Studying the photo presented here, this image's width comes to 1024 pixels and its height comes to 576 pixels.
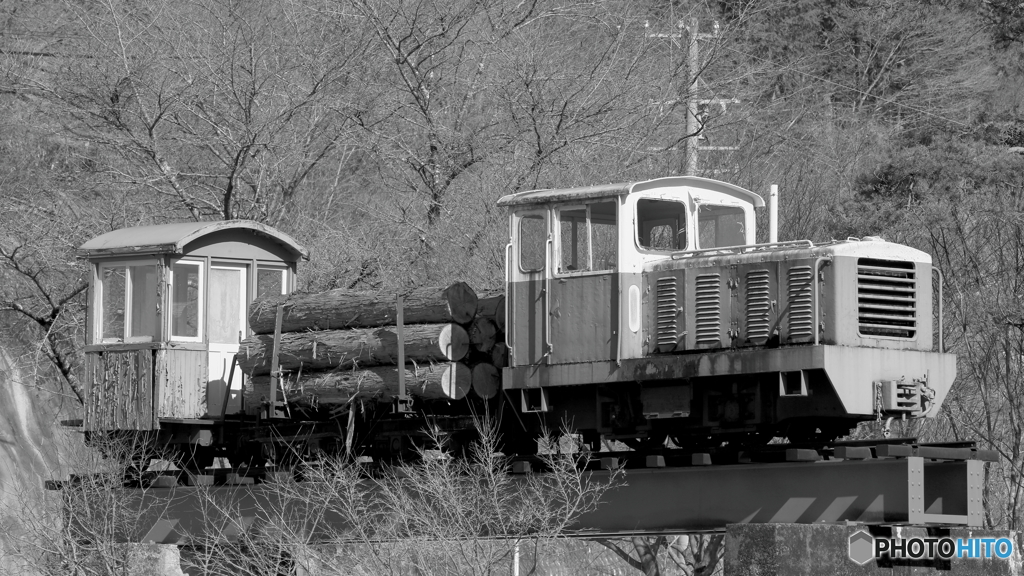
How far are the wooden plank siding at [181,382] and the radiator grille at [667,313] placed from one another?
6160mm

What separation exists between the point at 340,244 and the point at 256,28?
4381 mm

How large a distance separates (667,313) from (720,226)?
162 centimetres

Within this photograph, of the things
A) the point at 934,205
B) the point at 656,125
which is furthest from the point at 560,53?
the point at 934,205

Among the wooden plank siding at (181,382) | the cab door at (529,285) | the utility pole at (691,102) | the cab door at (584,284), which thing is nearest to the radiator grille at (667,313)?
the cab door at (584,284)

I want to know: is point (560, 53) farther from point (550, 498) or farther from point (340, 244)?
point (550, 498)

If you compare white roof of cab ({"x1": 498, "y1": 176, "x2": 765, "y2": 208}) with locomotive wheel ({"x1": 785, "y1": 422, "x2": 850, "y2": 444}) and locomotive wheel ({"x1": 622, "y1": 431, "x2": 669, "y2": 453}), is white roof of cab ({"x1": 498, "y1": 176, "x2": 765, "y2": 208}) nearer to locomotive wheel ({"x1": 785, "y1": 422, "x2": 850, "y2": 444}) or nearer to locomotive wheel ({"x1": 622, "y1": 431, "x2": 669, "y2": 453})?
locomotive wheel ({"x1": 622, "y1": 431, "x2": 669, "y2": 453})

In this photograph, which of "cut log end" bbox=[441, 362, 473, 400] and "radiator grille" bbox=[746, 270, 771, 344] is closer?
"radiator grille" bbox=[746, 270, 771, 344]

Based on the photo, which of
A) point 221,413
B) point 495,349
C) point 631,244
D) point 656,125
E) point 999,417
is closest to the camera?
point 631,244

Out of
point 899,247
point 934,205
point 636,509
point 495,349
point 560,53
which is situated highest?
point 560,53

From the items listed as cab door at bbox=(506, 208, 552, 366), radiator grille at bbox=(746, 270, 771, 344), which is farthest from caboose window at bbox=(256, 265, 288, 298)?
radiator grille at bbox=(746, 270, 771, 344)

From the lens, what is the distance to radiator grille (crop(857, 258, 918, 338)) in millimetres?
12031

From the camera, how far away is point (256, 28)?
24922mm

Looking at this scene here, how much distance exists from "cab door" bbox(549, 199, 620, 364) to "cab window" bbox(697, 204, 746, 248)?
1.10 m

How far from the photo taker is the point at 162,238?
52.8ft
